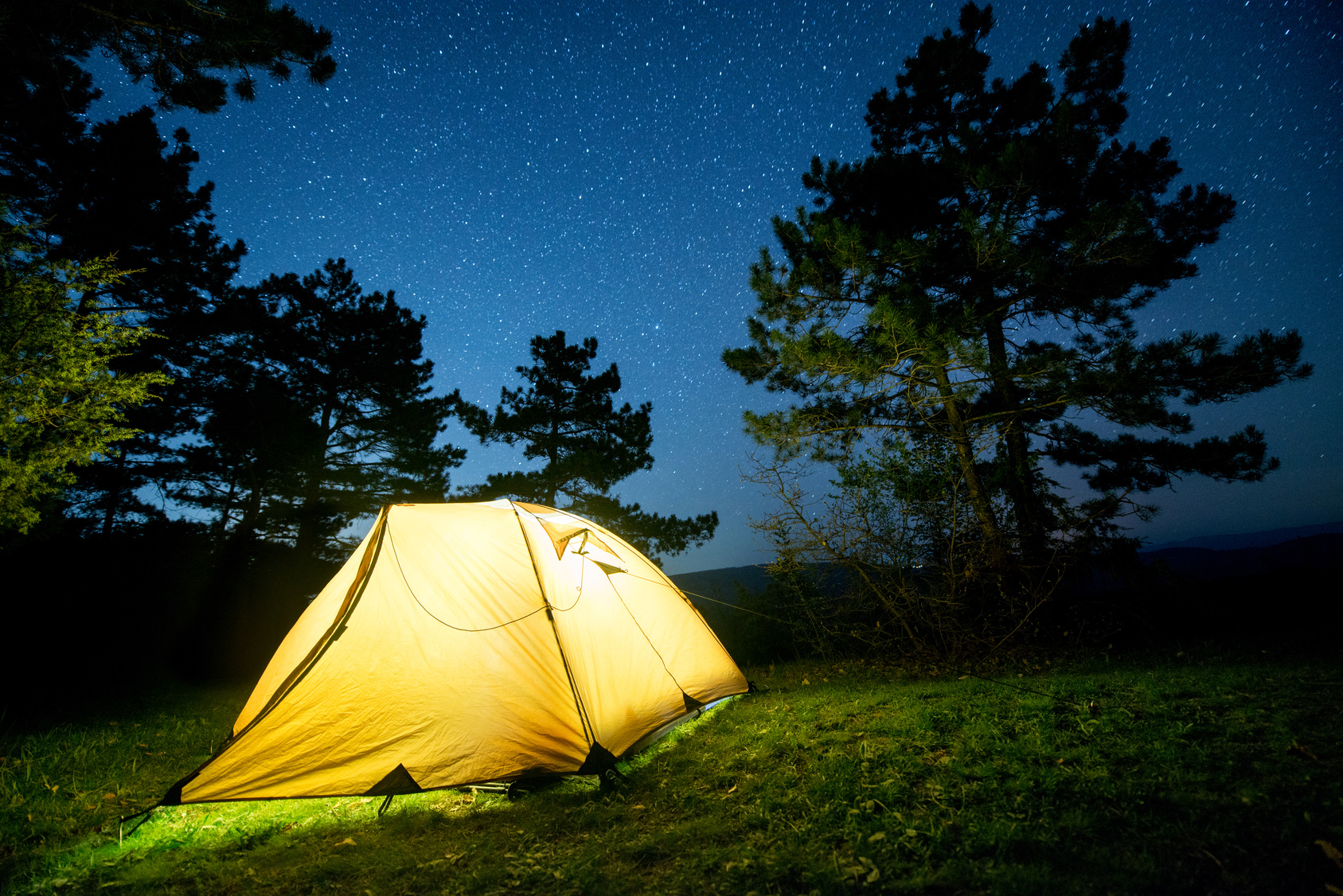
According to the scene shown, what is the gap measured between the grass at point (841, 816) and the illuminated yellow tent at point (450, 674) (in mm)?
260

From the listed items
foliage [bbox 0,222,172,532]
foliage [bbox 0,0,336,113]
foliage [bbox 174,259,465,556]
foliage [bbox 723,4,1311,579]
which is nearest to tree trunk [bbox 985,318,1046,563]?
foliage [bbox 723,4,1311,579]

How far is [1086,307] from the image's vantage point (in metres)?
8.67

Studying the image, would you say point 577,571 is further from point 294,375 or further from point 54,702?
point 294,375

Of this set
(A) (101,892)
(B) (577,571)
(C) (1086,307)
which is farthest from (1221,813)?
(C) (1086,307)

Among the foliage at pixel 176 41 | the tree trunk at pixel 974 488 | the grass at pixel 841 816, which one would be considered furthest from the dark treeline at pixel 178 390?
the tree trunk at pixel 974 488

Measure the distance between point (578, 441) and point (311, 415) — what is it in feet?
24.1

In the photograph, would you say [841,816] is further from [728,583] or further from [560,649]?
[728,583]

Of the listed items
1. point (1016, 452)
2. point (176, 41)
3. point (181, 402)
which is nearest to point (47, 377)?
point (176, 41)

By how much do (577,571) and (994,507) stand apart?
624cm

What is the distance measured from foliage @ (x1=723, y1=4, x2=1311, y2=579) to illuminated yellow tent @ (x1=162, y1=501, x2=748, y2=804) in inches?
200

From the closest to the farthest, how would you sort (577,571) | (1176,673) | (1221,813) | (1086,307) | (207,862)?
1. (1221,813)
2. (207,862)
3. (577,571)
4. (1176,673)
5. (1086,307)

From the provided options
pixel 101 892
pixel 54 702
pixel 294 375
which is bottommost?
pixel 101 892

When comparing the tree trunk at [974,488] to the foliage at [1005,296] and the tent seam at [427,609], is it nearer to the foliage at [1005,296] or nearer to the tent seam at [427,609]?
the foliage at [1005,296]

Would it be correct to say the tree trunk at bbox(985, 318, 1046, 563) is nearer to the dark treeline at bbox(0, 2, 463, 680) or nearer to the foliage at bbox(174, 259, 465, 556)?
the dark treeline at bbox(0, 2, 463, 680)
